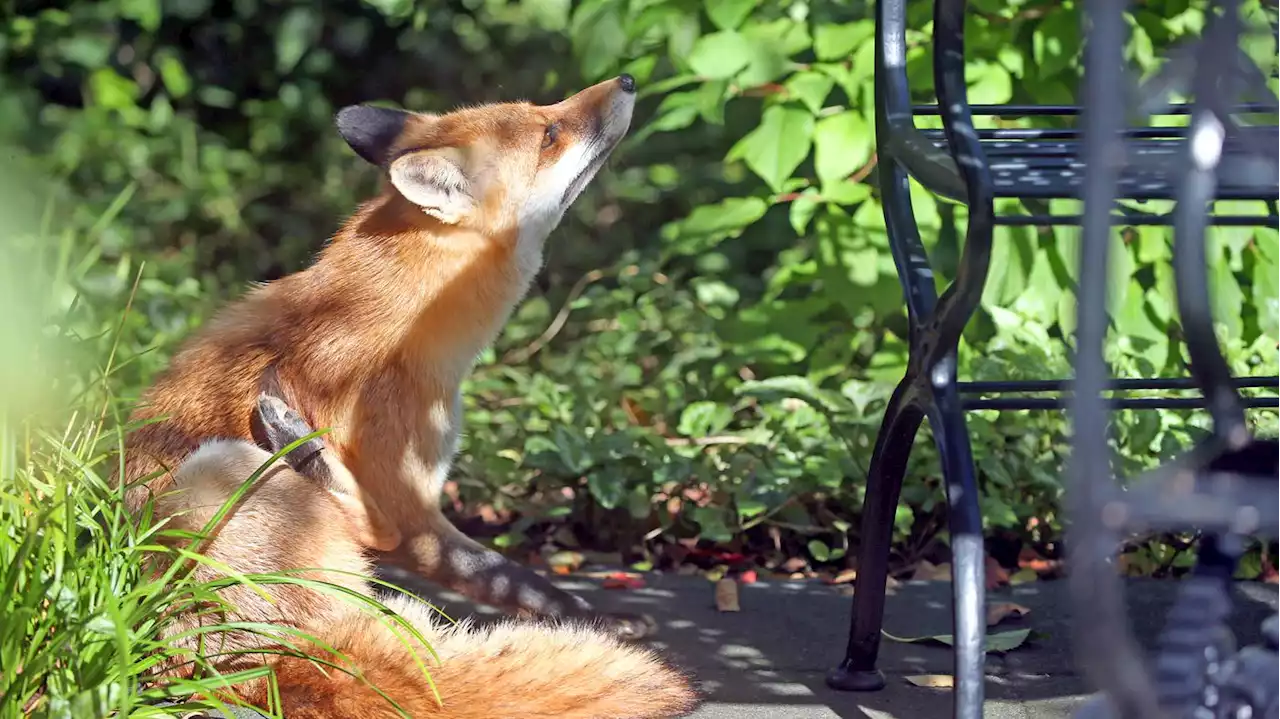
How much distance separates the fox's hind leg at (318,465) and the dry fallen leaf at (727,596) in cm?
83

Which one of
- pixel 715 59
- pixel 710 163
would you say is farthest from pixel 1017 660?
pixel 710 163

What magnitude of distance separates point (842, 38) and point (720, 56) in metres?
0.40

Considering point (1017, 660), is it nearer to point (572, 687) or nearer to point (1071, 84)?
point (572, 687)

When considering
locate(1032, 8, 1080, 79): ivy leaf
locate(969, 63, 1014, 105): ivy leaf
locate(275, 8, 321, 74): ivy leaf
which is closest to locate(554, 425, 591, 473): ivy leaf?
locate(969, 63, 1014, 105): ivy leaf

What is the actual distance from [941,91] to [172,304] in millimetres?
3970

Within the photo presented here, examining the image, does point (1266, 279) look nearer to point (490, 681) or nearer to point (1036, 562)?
point (1036, 562)

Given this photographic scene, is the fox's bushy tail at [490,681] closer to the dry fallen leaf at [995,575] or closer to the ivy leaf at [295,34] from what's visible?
the dry fallen leaf at [995,575]

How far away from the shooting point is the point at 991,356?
404 cm

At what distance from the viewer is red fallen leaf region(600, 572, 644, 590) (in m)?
3.44

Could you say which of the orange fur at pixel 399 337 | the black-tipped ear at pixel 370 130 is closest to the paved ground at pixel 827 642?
the orange fur at pixel 399 337

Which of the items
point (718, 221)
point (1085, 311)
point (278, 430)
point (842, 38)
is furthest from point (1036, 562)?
point (1085, 311)

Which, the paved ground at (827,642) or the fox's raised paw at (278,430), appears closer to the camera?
the paved ground at (827,642)

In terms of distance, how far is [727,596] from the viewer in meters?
3.30

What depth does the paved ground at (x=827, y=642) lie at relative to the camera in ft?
8.48
